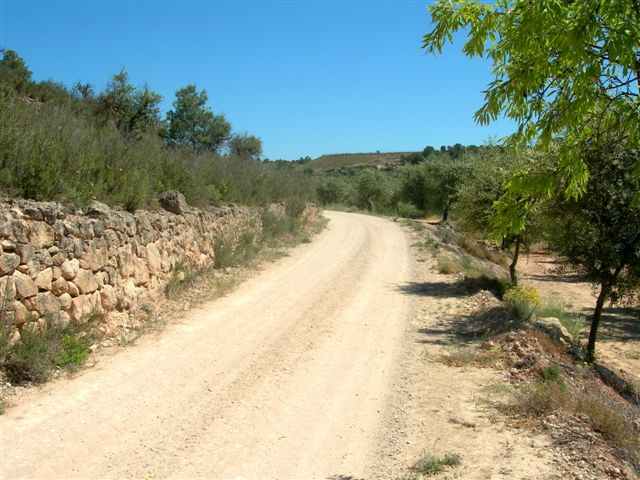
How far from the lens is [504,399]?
674 cm

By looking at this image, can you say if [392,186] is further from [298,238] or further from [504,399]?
[504,399]

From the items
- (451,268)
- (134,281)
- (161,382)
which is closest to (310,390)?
(161,382)

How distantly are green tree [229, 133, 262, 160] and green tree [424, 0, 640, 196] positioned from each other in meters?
→ 20.0

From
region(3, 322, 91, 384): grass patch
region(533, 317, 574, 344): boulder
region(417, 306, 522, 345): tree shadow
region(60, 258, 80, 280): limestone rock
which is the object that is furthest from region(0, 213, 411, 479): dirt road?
region(533, 317, 574, 344): boulder

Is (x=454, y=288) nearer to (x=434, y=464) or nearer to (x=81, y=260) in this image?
(x=81, y=260)

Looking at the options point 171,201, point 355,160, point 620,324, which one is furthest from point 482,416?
point 355,160

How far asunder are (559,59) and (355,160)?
135897mm

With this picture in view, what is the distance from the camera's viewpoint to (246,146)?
31938mm

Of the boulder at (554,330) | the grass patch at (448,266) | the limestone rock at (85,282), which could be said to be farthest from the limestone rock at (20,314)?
the grass patch at (448,266)

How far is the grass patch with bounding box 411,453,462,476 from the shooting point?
4887mm

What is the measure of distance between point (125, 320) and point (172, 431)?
377cm

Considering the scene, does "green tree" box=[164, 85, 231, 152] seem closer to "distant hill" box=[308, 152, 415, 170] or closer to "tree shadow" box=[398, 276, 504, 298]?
"tree shadow" box=[398, 276, 504, 298]

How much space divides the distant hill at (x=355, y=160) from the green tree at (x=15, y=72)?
352 ft

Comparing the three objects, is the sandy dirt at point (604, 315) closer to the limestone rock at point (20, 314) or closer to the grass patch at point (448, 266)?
the grass patch at point (448, 266)
